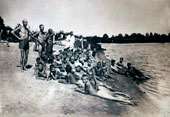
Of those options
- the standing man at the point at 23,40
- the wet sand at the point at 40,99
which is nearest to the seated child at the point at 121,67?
the wet sand at the point at 40,99

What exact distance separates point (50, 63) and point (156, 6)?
92.6 inches

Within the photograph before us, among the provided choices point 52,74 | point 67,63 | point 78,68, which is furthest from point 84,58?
point 52,74

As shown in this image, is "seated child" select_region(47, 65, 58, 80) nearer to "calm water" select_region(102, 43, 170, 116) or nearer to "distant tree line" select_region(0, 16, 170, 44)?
"distant tree line" select_region(0, 16, 170, 44)

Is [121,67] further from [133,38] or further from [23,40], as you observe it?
[23,40]

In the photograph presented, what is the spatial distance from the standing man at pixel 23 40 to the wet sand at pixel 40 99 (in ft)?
0.27

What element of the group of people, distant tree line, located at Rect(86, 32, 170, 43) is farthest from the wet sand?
distant tree line, located at Rect(86, 32, 170, 43)

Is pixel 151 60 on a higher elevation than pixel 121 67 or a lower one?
higher

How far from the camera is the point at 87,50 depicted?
5707mm

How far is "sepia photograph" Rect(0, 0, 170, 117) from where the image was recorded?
5.35 meters

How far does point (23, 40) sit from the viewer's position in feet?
18.1

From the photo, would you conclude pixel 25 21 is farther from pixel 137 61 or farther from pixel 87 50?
pixel 137 61

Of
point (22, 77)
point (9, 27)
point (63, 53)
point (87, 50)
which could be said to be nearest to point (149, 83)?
point (87, 50)

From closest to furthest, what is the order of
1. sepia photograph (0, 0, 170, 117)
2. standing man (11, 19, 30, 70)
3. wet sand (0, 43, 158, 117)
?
wet sand (0, 43, 158, 117) → sepia photograph (0, 0, 170, 117) → standing man (11, 19, 30, 70)

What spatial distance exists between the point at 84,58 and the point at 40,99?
3.68 ft
